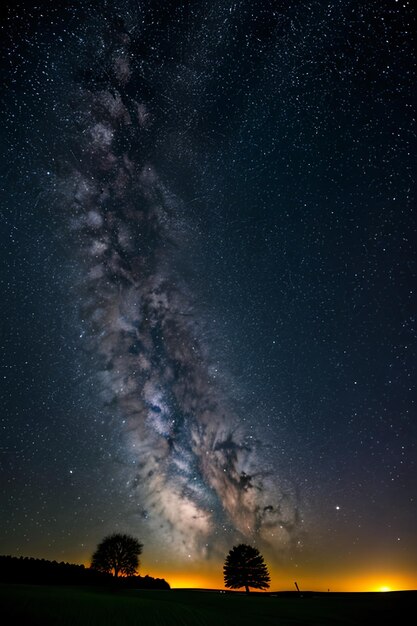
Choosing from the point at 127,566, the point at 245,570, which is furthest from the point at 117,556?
the point at 245,570

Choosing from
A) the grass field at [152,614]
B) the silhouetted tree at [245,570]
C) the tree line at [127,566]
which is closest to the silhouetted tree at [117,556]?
the tree line at [127,566]

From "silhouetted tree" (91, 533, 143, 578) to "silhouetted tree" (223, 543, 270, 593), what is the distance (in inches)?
577

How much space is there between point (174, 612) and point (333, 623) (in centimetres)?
703

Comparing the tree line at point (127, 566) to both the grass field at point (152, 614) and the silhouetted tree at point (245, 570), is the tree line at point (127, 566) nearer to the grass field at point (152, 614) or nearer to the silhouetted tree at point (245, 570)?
the silhouetted tree at point (245, 570)

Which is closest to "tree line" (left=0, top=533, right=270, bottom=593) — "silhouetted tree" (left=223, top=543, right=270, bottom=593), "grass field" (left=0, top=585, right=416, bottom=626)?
"silhouetted tree" (left=223, top=543, right=270, bottom=593)

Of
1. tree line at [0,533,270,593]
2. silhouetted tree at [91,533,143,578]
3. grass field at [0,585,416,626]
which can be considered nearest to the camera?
grass field at [0,585,416,626]

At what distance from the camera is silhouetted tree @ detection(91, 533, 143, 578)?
53469 millimetres

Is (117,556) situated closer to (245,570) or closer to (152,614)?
(245,570)

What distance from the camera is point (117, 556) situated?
5431 cm

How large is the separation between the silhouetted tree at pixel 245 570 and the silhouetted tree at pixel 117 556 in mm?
14661

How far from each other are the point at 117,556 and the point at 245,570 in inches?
791

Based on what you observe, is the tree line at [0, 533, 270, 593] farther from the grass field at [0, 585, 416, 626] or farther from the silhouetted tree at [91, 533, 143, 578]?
the grass field at [0, 585, 416, 626]

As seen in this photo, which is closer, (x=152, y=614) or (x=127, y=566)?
(x=152, y=614)

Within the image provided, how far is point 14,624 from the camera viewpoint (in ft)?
37.4
